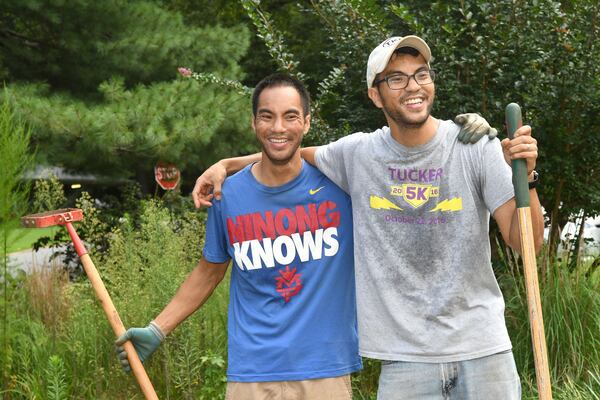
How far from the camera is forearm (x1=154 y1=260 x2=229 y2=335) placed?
3.66m

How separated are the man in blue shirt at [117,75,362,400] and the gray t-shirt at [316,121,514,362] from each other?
0.26m

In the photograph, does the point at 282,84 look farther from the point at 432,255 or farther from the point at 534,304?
the point at 534,304

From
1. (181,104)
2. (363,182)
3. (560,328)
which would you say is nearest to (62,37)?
(181,104)

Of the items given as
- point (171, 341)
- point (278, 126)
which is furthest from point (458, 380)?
point (171, 341)

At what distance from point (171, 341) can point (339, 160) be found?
226 centimetres

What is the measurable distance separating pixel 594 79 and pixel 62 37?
21.2ft

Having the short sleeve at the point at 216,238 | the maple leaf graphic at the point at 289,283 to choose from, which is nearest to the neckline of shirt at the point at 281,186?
the short sleeve at the point at 216,238

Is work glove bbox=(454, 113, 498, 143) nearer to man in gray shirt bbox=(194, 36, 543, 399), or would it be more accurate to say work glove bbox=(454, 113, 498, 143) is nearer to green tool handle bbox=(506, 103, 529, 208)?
man in gray shirt bbox=(194, 36, 543, 399)

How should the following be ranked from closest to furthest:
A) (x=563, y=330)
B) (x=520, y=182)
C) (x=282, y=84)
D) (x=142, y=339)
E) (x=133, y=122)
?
(x=520, y=182) → (x=282, y=84) → (x=142, y=339) → (x=563, y=330) → (x=133, y=122)

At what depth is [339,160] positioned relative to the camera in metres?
3.36

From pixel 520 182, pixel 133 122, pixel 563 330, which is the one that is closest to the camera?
pixel 520 182

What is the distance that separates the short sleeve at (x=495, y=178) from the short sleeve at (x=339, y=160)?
547 mm

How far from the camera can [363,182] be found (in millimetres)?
3168

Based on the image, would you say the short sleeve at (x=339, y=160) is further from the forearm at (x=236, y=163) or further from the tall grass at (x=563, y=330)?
the tall grass at (x=563, y=330)
